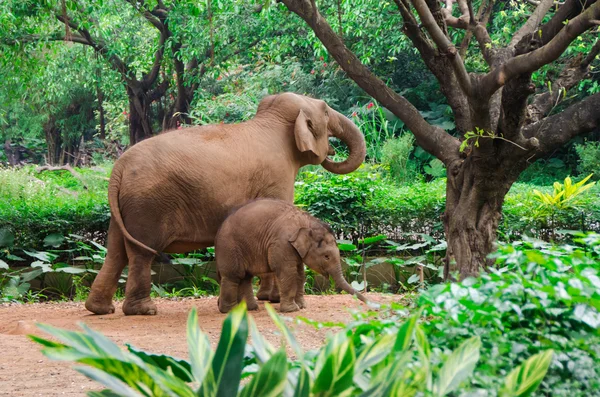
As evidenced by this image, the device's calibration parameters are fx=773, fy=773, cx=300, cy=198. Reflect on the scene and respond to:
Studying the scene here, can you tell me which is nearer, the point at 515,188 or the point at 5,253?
the point at 5,253

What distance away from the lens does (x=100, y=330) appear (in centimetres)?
629

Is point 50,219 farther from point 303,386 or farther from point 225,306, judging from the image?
point 303,386

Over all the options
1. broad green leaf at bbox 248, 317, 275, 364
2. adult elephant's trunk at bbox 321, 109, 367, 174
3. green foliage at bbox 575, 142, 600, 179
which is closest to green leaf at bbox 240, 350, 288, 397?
broad green leaf at bbox 248, 317, 275, 364

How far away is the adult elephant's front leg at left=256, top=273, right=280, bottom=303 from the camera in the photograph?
768cm

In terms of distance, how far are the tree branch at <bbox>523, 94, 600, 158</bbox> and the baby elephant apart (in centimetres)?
201

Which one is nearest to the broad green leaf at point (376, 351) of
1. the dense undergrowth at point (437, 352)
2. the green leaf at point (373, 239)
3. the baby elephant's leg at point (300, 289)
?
the dense undergrowth at point (437, 352)

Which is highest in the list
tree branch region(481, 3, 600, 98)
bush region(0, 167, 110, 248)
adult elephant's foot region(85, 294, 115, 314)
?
tree branch region(481, 3, 600, 98)

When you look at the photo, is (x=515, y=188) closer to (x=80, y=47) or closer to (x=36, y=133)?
(x=80, y=47)

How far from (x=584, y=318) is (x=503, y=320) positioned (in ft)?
1.00

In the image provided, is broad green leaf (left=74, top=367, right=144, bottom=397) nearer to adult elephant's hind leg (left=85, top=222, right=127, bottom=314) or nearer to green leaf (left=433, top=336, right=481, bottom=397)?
green leaf (left=433, top=336, right=481, bottom=397)

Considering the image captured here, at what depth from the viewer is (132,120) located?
2102 centimetres

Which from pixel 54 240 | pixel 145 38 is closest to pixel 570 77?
pixel 54 240

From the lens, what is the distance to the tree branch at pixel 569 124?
19.5 ft

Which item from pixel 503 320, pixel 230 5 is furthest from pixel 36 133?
pixel 503 320
